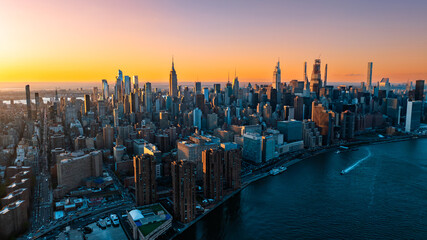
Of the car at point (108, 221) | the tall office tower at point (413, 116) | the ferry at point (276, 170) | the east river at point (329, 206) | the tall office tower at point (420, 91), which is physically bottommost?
the east river at point (329, 206)

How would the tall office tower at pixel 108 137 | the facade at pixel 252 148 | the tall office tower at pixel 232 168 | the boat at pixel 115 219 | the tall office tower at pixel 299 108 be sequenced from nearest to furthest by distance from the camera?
the boat at pixel 115 219 < the tall office tower at pixel 232 168 < the facade at pixel 252 148 < the tall office tower at pixel 108 137 < the tall office tower at pixel 299 108

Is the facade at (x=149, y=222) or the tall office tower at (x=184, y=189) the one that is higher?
the tall office tower at (x=184, y=189)

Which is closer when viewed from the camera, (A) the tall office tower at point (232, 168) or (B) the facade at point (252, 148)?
(A) the tall office tower at point (232, 168)

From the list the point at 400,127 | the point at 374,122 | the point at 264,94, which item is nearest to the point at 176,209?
the point at 374,122

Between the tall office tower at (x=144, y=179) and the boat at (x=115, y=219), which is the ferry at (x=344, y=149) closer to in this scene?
the tall office tower at (x=144, y=179)

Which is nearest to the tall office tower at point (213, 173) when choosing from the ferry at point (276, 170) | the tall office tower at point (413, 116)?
the ferry at point (276, 170)

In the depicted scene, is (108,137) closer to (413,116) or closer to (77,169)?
(77,169)

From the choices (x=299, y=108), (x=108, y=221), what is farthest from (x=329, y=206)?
(x=299, y=108)
